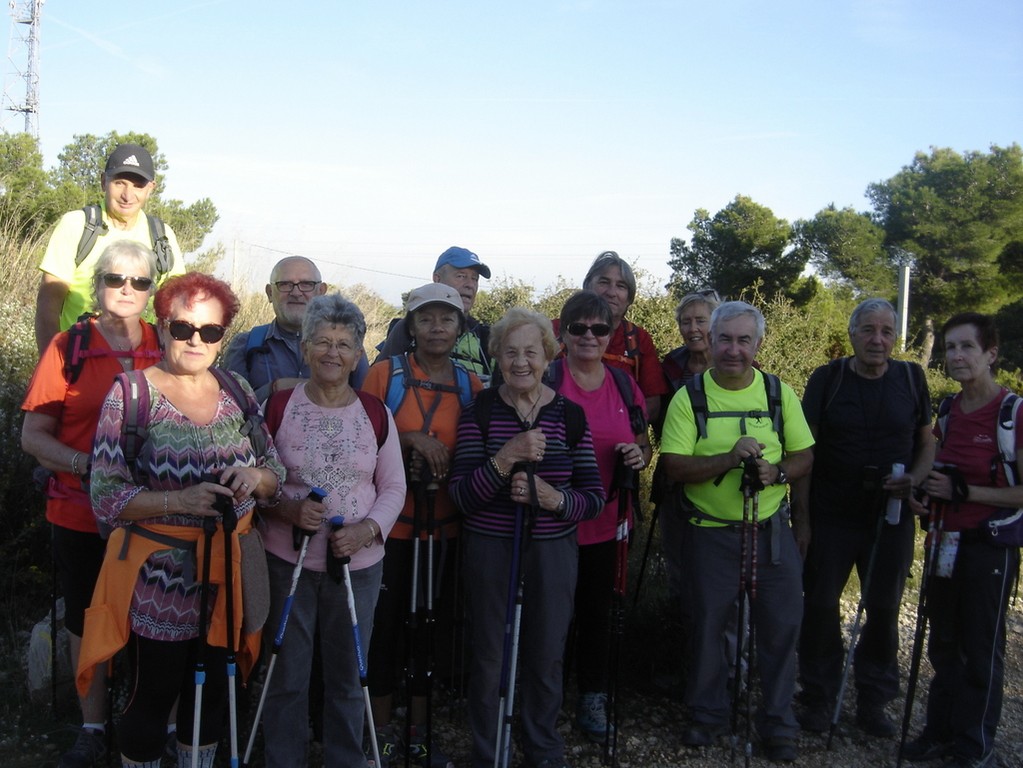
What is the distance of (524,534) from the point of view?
381 centimetres

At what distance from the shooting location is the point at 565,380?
4398mm

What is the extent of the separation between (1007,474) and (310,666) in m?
3.28

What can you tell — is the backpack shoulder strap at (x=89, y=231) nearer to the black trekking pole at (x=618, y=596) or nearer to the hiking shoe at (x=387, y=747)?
the hiking shoe at (x=387, y=747)

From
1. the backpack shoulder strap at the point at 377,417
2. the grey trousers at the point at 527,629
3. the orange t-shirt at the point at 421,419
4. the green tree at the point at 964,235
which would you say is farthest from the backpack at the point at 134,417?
the green tree at the point at 964,235

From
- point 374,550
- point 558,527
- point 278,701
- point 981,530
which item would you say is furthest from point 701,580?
point 278,701

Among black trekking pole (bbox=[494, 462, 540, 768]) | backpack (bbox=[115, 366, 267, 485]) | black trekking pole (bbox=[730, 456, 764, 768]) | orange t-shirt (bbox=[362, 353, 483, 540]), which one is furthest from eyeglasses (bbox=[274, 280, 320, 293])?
black trekking pole (bbox=[730, 456, 764, 768])

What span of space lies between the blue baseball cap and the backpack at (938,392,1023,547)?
2.72 meters

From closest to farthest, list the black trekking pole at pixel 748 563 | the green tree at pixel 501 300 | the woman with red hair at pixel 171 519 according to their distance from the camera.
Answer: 1. the woman with red hair at pixel 171 519
2. the black trekking pole at pixel 748 563
3. the green tree at pixel 501 300

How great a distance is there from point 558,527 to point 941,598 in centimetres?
202

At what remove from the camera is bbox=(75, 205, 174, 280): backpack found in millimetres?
4189

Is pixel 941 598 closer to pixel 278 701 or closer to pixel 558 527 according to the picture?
pixel 558 527

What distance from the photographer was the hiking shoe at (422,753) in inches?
160

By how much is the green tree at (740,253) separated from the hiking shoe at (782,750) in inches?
956

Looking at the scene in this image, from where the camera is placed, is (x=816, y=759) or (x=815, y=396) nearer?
(x=816, y=759)
